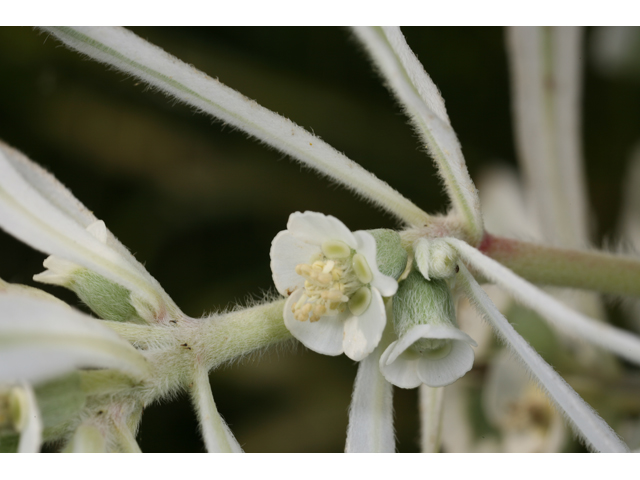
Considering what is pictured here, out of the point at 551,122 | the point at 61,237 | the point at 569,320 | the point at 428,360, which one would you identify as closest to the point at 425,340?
the point at 428,360

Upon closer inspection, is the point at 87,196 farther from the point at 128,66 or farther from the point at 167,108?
the point at 128,66

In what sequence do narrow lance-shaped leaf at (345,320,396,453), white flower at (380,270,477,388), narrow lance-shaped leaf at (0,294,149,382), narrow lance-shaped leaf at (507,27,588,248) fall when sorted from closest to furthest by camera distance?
narrow lance-shaped leaf at (0,294,149,382) → white flower at (380,270,477,388) → narrow lance-shaped leaf at (345,320,396,453) → narrow lance-shaped leaf at (507,27,588,248)

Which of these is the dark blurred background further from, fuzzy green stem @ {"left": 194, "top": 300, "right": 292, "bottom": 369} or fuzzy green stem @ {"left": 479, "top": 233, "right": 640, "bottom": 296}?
fuzzy green stem @ {"left": 194, "top": 300, "right": 292, "bottom": 369}

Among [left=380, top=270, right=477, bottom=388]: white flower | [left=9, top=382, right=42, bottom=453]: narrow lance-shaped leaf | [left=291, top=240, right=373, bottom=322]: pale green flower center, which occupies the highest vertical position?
[left=291, top=240, right=373, bottom=322]: pale green flower center

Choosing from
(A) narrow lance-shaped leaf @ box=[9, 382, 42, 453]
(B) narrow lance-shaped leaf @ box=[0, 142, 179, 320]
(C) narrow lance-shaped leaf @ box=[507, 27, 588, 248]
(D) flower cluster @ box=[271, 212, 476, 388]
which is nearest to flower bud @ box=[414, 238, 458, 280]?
(D) flower cluster @ box=[271, 212, 476, 388]

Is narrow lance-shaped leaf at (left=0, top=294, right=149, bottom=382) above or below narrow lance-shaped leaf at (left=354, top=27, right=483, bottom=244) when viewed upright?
below

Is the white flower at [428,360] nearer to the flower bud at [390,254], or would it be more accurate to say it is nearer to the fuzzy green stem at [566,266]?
the flower bud at [390,254]

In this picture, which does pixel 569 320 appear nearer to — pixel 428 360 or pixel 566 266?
pixel 428 360

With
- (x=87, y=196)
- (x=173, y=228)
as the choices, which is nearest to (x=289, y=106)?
(x=173, y=228)
